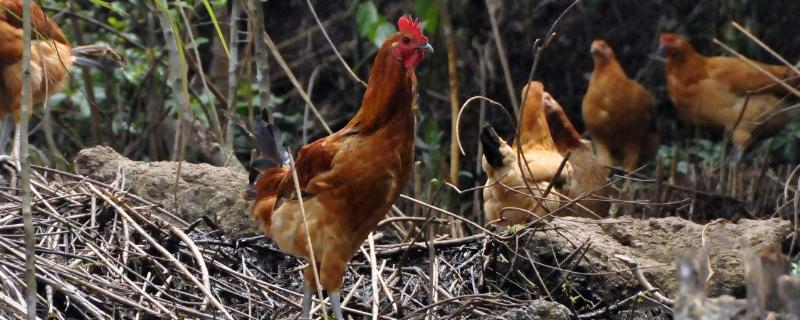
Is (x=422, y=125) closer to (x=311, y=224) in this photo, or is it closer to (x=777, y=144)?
(x=777, y=144)

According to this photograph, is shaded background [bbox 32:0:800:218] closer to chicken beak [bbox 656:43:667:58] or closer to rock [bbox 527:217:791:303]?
chicken beak [bbox 656:43:667:58]

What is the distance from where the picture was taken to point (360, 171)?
392cm

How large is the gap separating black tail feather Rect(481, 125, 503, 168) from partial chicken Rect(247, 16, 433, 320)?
1.71 meters

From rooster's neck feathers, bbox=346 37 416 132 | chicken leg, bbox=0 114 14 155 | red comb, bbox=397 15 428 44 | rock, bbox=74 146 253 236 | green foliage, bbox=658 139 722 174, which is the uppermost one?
red comb, bbox=397 15 428 44

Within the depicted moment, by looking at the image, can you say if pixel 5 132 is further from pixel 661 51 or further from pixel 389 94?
pixel 661 51

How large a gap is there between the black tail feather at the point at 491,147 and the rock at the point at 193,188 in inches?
48.4

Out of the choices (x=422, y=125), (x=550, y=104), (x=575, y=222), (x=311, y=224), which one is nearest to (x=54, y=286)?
(x=311, y=224)

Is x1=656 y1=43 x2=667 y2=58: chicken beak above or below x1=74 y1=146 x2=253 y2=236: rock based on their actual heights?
below

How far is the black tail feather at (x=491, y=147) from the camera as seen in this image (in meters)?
5.71

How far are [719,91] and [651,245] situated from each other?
14.3 feet

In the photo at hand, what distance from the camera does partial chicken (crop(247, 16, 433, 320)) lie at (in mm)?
3936

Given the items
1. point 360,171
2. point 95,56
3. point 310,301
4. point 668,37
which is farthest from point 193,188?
point 668,37

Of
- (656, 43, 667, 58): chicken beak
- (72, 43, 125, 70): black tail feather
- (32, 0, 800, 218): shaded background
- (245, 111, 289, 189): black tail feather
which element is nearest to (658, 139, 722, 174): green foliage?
(32, 0, 800, 218): shaded background

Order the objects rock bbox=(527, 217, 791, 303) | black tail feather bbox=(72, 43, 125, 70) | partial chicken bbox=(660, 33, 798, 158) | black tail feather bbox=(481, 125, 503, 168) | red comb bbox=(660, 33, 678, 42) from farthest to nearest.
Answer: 1. red comb bbox=(660, 33, 678, 42)
2. partial chicken bbox=(660, 33, 798, 158)
3. black tail feather bbox=(72, 43, 125, 70)
4. black tail feather bbox=(481, 125, 503, 168)
5. rock bbox=(527, 217, 791, 303)
